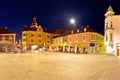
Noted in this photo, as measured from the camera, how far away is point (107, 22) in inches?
2319

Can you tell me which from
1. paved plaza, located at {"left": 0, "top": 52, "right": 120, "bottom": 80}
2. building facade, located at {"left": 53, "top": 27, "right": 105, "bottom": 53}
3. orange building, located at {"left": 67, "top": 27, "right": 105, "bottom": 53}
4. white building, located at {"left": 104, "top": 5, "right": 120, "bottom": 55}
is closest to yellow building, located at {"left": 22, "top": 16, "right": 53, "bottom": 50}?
building facade, located at {"left": 53, "top": 27, "right": 105, "bottom": 53}

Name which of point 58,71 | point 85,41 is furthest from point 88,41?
point 58,71

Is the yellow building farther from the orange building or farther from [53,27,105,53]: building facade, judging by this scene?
the orange building

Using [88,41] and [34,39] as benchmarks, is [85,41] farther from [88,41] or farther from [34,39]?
[34,39]

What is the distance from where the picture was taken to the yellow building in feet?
332

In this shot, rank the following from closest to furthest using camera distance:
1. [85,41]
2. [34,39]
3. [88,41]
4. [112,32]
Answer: [112,32], [88,41], [85,41], [34,39]

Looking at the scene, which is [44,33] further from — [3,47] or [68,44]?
[3,47]

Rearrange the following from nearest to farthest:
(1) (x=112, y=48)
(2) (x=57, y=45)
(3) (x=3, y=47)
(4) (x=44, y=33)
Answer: (1) (x=112, y=48), (3) (x=3, y=47), (2) (x=57, y=45), (4) (x=44, y=33)

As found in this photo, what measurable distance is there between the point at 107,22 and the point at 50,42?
5334 cm

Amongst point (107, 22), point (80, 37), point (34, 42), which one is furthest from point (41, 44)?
point (107, 22)

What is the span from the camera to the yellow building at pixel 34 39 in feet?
332

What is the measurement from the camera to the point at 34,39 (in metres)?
102

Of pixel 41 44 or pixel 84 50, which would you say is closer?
pixel 84 50

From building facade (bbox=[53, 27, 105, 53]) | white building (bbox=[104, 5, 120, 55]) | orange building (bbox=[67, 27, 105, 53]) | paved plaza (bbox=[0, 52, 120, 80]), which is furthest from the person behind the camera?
building facade (bbox=[53, 27, 105, 53])
